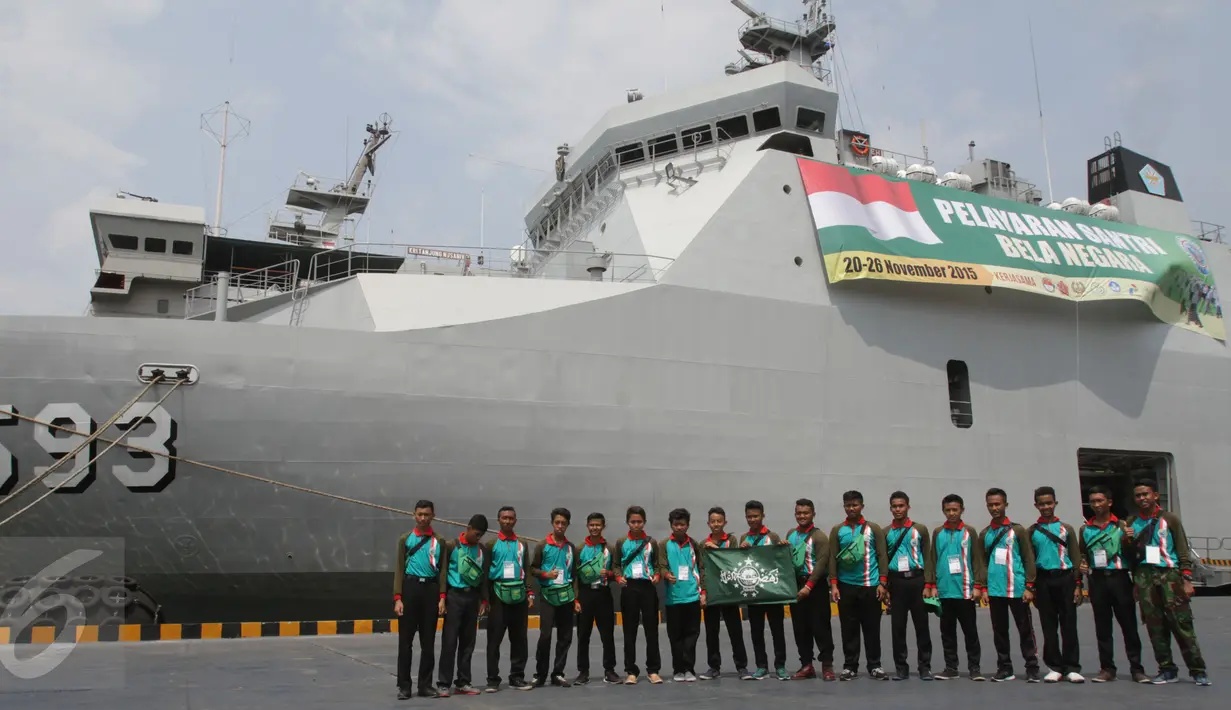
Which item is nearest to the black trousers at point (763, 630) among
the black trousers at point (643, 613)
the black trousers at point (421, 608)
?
the black trousers at point (643, 613)

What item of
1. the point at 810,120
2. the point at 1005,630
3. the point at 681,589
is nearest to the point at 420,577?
the point at 681,589

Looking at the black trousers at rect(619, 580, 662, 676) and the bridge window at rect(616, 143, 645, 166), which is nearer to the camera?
the black trousers at rect(619, 580, 662, 676)

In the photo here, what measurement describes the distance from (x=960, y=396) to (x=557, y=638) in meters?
8.69

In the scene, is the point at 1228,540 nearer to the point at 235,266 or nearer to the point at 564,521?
the point at 564,521

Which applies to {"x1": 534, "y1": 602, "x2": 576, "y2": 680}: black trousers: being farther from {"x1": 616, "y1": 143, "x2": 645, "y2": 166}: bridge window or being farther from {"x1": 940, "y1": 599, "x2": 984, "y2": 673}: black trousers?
{"x1": 616, "y1": 143, "x2": 645, "y2": 166}: bridge window

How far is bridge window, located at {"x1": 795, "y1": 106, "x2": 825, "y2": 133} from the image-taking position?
1407cm

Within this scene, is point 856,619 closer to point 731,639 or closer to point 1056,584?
point 731,639

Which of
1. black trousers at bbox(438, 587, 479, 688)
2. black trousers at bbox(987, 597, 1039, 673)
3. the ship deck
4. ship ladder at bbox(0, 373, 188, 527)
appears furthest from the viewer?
ship ladder at bbox(0, 373, 188, 527)

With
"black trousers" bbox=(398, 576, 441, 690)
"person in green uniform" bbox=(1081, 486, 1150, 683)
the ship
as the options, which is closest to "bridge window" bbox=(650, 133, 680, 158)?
the ship

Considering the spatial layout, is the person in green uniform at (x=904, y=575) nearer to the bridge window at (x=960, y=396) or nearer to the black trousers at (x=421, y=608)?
the black trousers at (x=421, y=608)

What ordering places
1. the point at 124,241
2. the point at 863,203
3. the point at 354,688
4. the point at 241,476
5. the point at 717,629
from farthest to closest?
1. the point at 124,241
2. the point at 863,203
3. the point at 241,476
4. the point at 717,629
5. the point at 354,688

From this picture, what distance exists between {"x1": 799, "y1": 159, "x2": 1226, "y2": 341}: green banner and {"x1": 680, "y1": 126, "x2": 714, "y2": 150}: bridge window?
95.9 inches

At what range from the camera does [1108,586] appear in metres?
6.01

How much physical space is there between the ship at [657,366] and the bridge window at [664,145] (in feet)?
0.15
